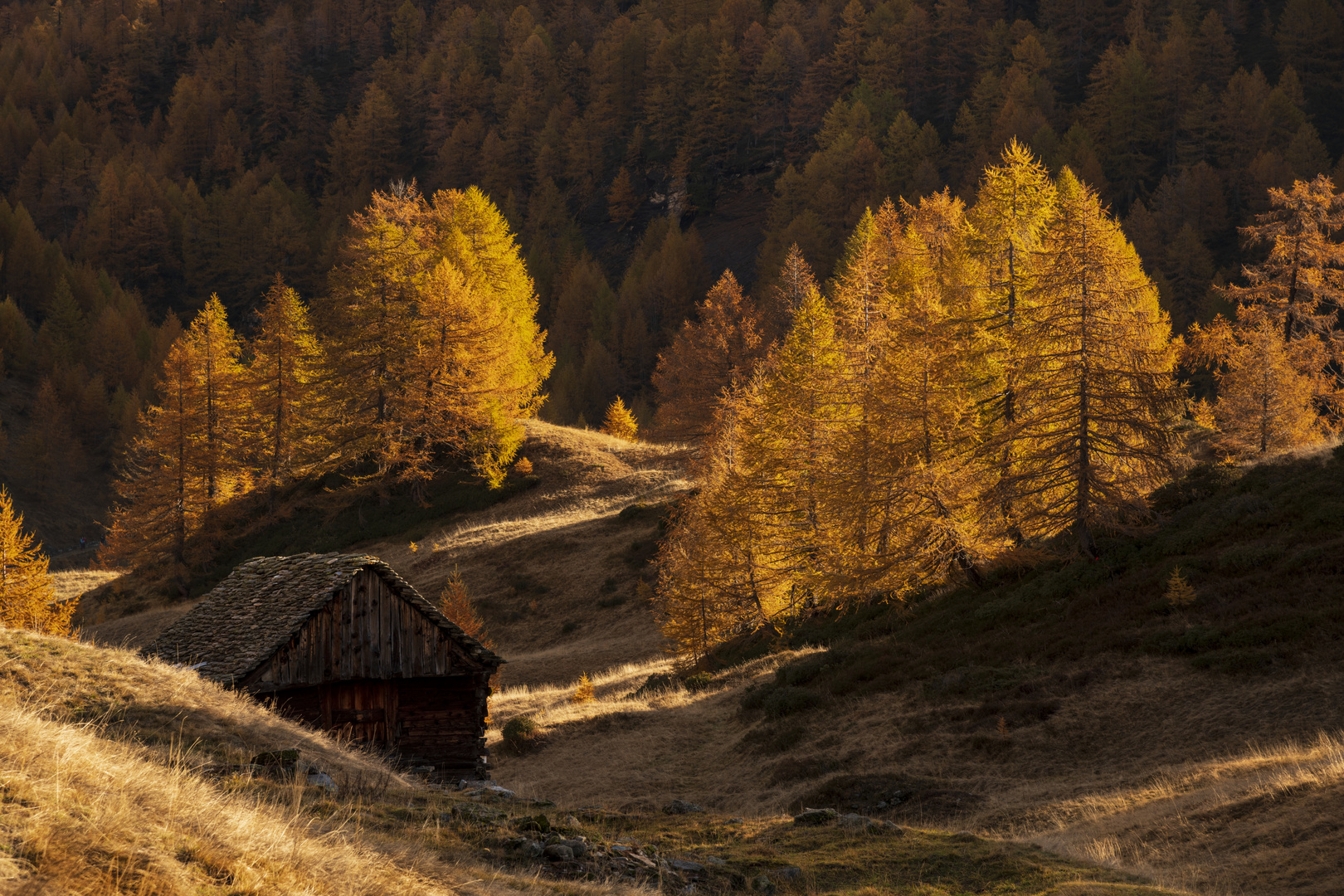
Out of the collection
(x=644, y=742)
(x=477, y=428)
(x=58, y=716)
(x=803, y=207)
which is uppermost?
(x=803, y=207)

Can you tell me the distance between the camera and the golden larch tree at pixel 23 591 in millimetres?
32281

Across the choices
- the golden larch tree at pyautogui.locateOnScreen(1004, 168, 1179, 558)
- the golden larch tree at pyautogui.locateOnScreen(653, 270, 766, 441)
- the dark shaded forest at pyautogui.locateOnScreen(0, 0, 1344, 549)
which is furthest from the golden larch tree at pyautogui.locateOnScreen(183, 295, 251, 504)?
the golden larch tree at pyautogui.locateOnScreen(1004, 168, 1179, 558)

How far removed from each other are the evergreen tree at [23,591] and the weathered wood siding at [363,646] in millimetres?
18944

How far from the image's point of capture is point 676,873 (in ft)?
33.5

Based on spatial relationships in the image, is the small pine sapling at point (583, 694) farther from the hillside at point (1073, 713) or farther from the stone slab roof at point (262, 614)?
the stone slab roof at point (262, 614)

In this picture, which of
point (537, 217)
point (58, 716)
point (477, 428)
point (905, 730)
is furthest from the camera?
point (537, 217)

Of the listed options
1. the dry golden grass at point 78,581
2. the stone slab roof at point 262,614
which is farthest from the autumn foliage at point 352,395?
the stone slab roof at point 262,614

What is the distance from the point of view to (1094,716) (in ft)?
58.1

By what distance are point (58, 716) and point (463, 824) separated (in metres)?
5.28

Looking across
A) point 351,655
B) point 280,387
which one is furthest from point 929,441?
point 280,387

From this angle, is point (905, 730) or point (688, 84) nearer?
point (905, 730)


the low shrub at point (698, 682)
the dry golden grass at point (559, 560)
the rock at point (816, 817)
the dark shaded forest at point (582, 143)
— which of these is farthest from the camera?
the dark shaded forest at point (582, 143)

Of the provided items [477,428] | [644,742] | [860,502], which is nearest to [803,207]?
[477,428]

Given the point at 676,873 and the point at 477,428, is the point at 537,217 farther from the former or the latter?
the point at 676,873
